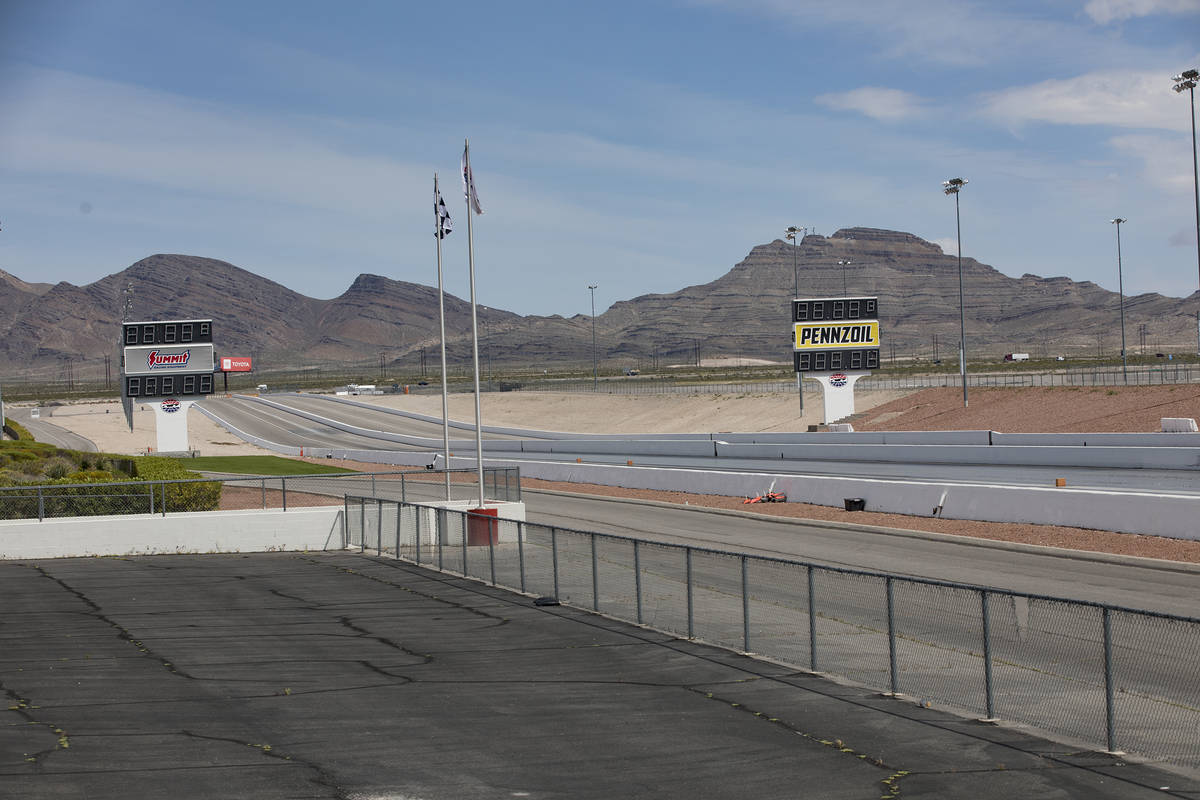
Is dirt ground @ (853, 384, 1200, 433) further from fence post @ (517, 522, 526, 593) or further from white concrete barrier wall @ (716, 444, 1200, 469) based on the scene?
fence post @ (517, 522, 526, 593)

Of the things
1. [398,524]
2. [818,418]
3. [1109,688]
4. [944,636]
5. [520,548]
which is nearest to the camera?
[1109,688]

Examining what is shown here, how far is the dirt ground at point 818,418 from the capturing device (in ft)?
97.4

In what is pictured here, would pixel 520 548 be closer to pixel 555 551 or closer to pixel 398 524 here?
pixel 555 551

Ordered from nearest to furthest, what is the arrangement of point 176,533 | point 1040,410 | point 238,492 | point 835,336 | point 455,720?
point 455,720 < point 176,533 < point 238,492 < point 1040,410 < point 835,336

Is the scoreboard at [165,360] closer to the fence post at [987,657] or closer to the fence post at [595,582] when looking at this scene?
the fence post at [595,582]

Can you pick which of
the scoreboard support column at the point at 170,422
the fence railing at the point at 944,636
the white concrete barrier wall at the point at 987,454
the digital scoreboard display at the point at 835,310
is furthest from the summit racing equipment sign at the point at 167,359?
the fence railing at the point at 944,636

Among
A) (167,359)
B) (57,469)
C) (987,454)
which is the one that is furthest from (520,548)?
(167,359)

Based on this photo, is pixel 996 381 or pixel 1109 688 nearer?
pixel 1109 688

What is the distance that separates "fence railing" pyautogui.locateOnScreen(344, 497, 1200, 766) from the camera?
1020 centimetres

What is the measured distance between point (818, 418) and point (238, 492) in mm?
57896

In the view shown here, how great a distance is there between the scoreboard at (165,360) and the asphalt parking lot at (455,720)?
5705cm

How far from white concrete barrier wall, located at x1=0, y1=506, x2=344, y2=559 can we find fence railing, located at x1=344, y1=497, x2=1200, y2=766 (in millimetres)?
10857

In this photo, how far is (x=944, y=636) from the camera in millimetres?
12461

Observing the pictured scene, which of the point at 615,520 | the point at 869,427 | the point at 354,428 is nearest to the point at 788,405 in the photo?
the point at 869,427
